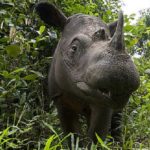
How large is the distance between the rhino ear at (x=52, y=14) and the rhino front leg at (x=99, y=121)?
35.2 inches

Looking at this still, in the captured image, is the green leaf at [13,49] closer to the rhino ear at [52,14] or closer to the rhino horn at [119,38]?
the rhino ear at [52,14]

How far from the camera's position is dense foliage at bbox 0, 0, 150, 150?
12.0 feet

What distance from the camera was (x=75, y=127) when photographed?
12.9 feet

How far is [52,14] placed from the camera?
3.85 meters

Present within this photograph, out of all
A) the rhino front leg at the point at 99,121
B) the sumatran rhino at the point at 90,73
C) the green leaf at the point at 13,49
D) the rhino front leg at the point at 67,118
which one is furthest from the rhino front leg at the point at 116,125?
the green leaf at the point at 13,49

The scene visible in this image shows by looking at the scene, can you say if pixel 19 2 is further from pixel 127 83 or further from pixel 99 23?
pixel 127 83

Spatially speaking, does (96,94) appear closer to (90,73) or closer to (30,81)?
(90,73)

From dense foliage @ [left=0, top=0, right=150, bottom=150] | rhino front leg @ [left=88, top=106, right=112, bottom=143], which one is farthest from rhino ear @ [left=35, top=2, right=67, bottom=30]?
rhino front leg @ [left=88, top=106, right=112, bottom=143]

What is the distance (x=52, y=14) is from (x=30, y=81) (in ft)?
2.48

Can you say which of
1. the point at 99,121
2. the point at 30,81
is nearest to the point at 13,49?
the point at 30,81

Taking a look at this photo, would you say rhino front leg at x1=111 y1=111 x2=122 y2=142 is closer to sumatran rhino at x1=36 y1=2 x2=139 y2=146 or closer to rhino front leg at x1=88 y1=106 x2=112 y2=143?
sumatran rhino at x1=36 y1=2 x2=139 y2=146

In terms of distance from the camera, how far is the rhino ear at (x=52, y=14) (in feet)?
12.5

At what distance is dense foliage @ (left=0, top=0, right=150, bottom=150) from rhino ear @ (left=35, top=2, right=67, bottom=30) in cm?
18

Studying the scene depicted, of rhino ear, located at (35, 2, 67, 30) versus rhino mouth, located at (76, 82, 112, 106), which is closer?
rhino mouth, located at (76, 82, 112, 106)
